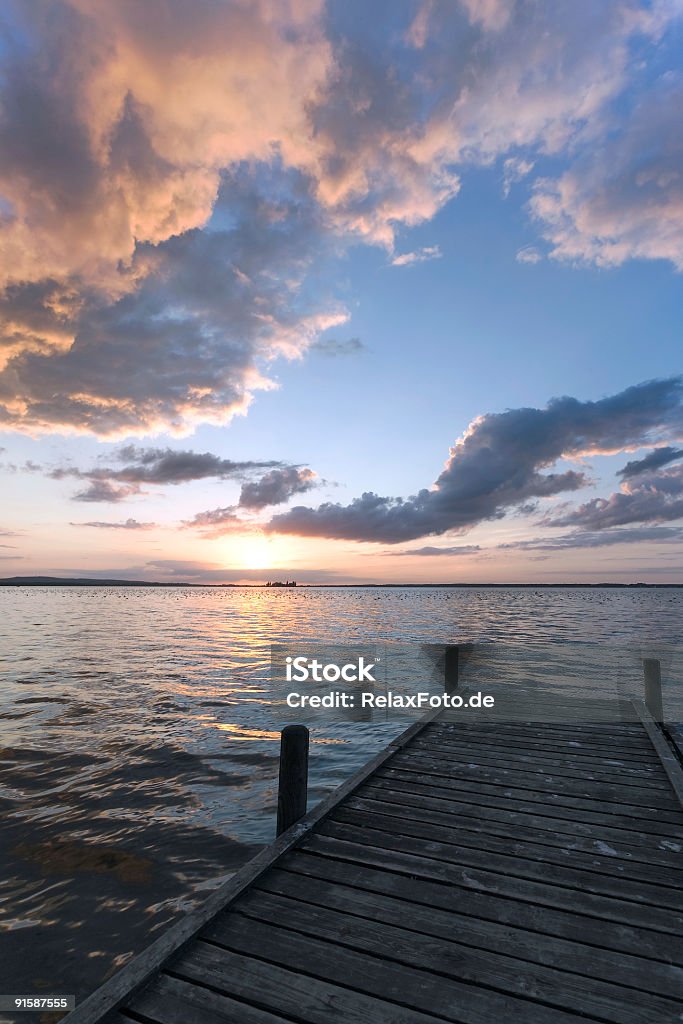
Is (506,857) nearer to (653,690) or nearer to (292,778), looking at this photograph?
(292,778)

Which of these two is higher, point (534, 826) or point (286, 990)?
point (286, 990)

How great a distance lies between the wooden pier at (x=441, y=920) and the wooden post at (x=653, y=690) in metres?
4.20

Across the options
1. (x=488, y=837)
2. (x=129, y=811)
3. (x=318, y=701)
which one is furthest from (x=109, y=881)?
(x=318, y=701)

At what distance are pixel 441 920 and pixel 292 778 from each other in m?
2.08

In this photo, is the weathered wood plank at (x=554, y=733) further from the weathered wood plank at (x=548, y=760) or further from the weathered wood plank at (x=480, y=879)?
the weathered wood plank at (x=480, y=879)

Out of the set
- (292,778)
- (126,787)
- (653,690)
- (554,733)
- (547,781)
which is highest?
(292,778)

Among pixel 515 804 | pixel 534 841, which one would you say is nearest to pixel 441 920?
pixel 534 841

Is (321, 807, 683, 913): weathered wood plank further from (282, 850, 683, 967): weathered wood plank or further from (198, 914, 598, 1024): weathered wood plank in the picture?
(198, 914, 598, 1024): weathered wood plank

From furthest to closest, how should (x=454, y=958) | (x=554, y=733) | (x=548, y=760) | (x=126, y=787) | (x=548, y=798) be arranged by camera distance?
(x=554, y=733), (x=126, y=787), (x=548, y=760), (x=548, y=798), (x=454, y=958)

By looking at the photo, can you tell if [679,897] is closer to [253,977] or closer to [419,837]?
[419,837]

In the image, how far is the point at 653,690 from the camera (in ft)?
34.6

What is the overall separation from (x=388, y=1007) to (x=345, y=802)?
119 inches

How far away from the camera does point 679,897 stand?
409 cm

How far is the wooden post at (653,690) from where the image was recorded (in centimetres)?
1022
